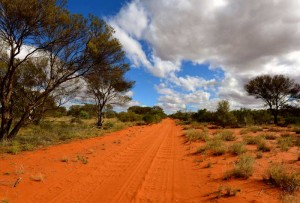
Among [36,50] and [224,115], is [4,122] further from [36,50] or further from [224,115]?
[224,115]

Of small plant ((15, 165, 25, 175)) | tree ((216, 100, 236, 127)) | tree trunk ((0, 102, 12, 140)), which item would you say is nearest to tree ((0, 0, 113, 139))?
tree trunk ((0, 102, 12, 140))

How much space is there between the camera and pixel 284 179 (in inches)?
A: 255

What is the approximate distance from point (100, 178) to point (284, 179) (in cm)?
579

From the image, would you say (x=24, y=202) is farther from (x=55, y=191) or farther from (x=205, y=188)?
(x=205, y=188)

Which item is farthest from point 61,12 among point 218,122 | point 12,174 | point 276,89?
point 276,89

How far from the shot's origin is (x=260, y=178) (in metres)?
7.35

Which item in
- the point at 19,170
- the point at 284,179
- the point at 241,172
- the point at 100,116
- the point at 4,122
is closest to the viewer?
the point at 284,179

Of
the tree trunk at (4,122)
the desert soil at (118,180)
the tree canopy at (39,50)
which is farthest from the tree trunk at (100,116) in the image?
the desert soil at (118,180)

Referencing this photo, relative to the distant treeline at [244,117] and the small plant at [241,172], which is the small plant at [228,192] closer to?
the small plant at [241,172]

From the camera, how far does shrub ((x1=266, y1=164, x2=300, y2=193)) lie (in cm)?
612

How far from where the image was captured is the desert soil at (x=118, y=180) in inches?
239

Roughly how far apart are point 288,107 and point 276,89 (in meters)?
3.71

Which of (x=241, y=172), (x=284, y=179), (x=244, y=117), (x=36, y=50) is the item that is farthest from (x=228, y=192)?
(x=244, y=117)

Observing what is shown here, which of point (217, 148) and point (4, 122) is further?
point (4, 122)
